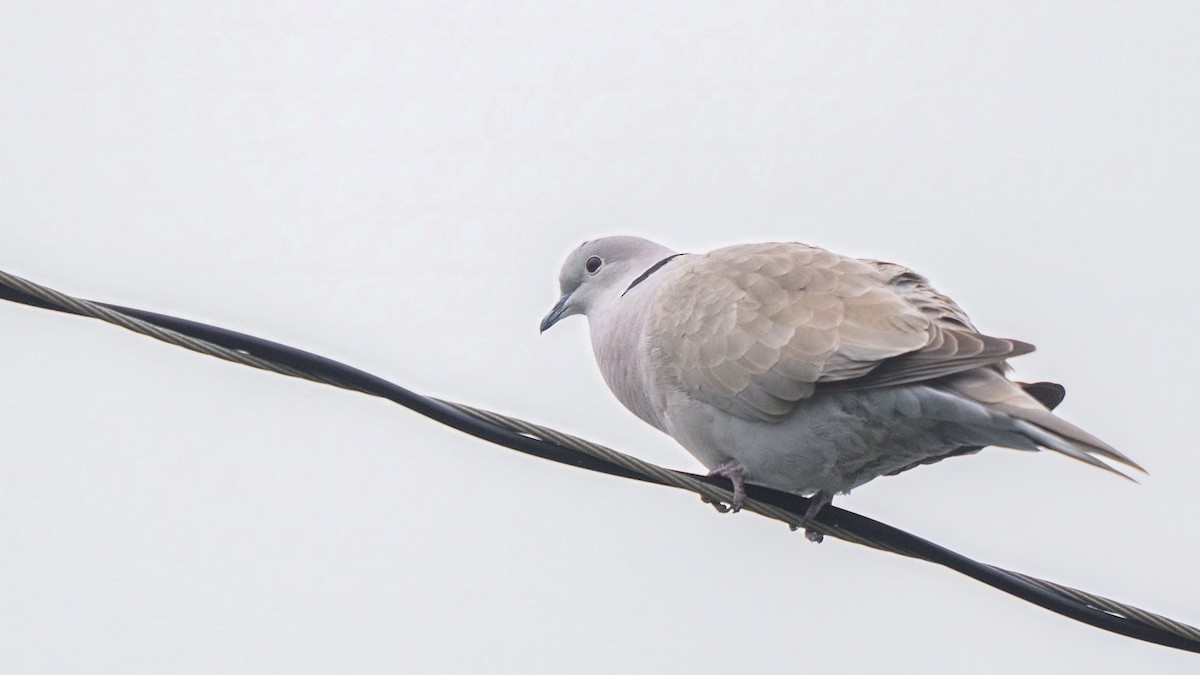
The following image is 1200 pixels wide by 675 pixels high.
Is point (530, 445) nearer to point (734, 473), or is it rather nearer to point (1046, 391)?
point (734, 473)

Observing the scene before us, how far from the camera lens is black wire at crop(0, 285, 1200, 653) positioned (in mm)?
2955

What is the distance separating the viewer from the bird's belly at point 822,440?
3795mm

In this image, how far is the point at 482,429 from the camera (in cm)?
314

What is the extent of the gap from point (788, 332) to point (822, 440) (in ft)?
1.14

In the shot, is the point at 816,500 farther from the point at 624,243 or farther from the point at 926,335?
the point at 624,243

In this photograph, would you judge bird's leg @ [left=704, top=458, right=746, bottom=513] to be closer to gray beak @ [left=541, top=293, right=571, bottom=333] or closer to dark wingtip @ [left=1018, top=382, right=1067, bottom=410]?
dark wingtip @ [left=1018, top=382, right=1067, bottom=410]

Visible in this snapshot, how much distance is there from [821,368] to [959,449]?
22.9 inches

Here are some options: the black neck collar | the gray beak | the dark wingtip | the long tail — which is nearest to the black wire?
the long tail

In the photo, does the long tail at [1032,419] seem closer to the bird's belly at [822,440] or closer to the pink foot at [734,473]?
the bird's belly at [822,440]

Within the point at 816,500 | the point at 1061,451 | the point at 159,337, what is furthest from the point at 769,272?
the point at 159,337

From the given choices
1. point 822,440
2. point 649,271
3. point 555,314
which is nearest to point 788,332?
point 822,440

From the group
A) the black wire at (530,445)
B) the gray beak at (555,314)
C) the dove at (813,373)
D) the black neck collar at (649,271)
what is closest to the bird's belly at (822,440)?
the dove at (813,373)

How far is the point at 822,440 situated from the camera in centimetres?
394

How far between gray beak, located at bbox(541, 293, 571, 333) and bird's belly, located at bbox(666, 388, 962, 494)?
1.60 metres
